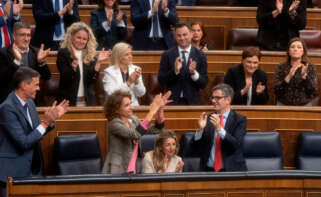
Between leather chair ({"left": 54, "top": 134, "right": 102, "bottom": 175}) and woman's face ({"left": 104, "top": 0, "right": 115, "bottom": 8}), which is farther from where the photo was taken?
woman's face ({"left": 104, "top": 0, "right": 115, "bottom": 8})

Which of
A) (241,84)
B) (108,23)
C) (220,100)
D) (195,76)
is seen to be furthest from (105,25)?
(220,100)

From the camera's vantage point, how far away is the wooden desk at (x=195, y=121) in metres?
4.23

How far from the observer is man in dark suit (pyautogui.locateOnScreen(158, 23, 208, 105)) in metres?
4.62

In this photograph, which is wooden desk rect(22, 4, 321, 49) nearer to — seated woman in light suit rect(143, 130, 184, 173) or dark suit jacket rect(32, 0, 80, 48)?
dark suit jacket rect(32, 0, 80, 48)

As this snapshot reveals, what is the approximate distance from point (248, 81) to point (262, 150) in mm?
596

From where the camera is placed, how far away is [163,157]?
3.77m

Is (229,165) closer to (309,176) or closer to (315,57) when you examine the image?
(309,176)

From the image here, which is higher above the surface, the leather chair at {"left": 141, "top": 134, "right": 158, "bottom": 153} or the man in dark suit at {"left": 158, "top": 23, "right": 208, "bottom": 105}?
the man in dark suit at {"left": 158, "top": 23, "right": 208, "bottom": 105}

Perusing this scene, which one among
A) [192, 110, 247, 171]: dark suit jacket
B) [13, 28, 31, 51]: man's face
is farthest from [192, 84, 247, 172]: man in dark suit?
[13, 28, 31, 51]: man's face

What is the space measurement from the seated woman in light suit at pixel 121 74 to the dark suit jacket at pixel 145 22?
0.93m

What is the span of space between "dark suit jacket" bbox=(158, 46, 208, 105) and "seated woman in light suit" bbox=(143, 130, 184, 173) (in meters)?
0.92

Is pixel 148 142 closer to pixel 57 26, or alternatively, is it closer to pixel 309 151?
pixel 309 151

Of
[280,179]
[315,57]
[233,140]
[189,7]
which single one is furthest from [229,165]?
[189,7]

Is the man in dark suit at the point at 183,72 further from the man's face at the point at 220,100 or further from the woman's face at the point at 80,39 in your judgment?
the man's face at the point at 220,100
